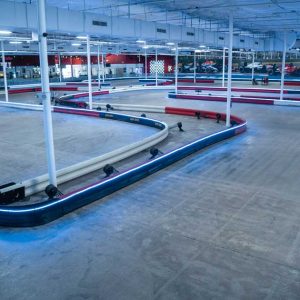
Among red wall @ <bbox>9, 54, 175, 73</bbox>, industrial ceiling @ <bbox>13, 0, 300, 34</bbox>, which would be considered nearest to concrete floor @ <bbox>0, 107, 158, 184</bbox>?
industrial ceiling @ <bbox>13, 0, 300, 34</bbox>

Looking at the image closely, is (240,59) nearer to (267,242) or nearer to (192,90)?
(192,90)

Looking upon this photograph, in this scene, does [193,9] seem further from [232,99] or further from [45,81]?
[45,81]

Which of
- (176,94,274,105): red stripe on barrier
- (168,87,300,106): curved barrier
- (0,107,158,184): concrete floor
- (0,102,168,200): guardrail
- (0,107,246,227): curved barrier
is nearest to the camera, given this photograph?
(0,107,246,227): curved barrier

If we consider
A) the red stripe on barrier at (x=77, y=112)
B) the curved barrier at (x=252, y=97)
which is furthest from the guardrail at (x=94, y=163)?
the curved barrier at (x=252, y=97)

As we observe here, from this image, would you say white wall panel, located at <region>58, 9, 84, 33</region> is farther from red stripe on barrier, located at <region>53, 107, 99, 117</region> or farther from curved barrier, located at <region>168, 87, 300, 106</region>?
curved barrier, located at <region>168, 87, 300, 106</region>

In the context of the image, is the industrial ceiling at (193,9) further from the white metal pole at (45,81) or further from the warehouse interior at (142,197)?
the white metal pole at (45,81)

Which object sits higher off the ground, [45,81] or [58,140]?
[45,81]

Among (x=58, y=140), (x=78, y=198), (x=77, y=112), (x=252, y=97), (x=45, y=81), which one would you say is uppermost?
(x=45, y=81)

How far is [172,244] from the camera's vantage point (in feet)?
12.9

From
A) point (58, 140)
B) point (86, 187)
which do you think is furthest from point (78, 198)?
point (58, 140)

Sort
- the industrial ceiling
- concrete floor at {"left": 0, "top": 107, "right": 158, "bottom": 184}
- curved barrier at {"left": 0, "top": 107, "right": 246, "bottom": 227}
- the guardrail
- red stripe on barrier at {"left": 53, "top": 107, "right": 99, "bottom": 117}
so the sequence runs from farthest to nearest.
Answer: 1. red stripe on barrier at {"left": 53, "top": 107, "right": 99, "bottom": 117}
2. the industrial ceiling
3. concrete floor at {"left": 0, "top": 107, "right": 158, "bottom": 184}
4. the guardrail
5. curved barrier at {"left": 0, "top": 107, "right": 246, "bottom": 227}

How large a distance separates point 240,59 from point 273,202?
3587 centimetres

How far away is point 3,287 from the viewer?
319cm

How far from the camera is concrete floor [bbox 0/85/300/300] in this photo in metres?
3.17
